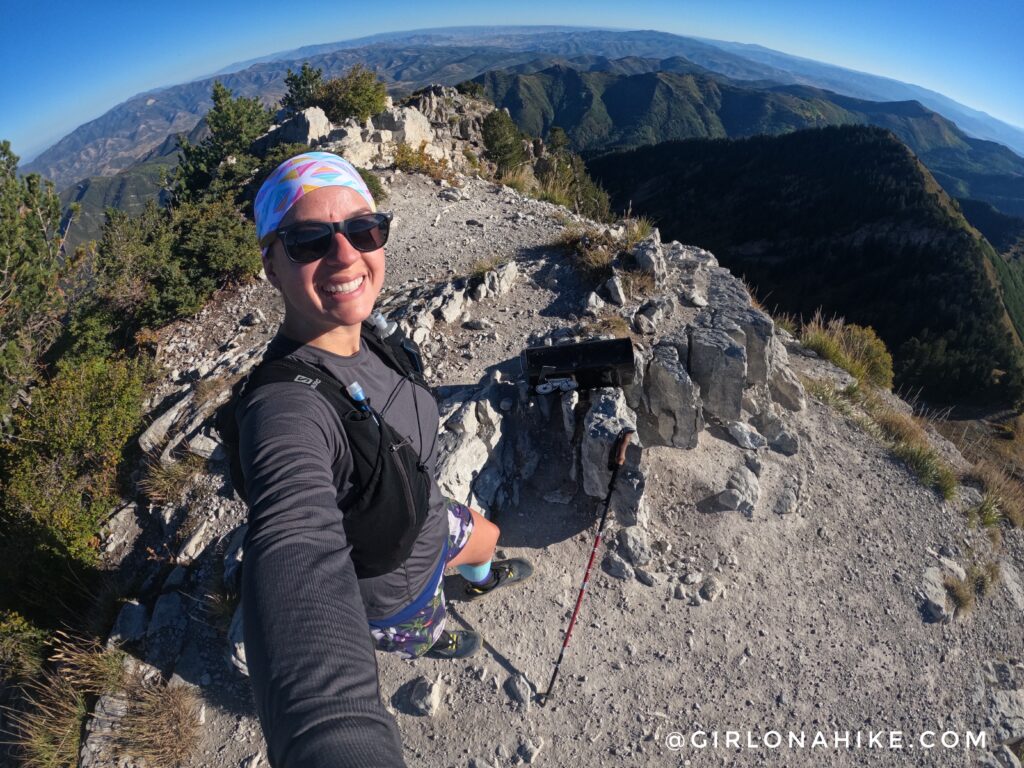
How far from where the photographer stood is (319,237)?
2.29 m

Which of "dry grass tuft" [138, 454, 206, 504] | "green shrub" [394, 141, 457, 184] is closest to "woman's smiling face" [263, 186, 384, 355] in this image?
"dry grass tuft" [138, 454, 206, 504]

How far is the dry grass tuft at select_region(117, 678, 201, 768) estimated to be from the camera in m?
4.01

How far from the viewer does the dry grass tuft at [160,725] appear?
401cm

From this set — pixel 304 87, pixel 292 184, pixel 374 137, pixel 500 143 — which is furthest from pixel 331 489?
pixel 500 143

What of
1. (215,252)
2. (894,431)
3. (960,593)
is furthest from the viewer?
(215,252)

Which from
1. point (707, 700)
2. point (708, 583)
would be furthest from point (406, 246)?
point (707, 700)

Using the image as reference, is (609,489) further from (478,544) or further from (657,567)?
(478,544)

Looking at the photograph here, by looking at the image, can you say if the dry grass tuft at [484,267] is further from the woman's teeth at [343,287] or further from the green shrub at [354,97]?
the green shrub at [354,97]

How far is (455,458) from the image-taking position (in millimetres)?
5387

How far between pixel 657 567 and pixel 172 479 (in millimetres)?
6056

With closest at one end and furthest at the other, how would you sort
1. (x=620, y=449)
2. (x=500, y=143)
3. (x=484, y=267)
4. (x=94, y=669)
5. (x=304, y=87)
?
1. (x=94, y=669)
2. (x=620, y=449)
3. (x=484, y=267)
4. (x=304, y=87)
5. (x=500, y=143)

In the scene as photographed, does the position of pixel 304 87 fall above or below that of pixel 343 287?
above

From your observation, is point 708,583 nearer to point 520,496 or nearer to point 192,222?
point 520,496

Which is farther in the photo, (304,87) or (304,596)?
(304,87)
